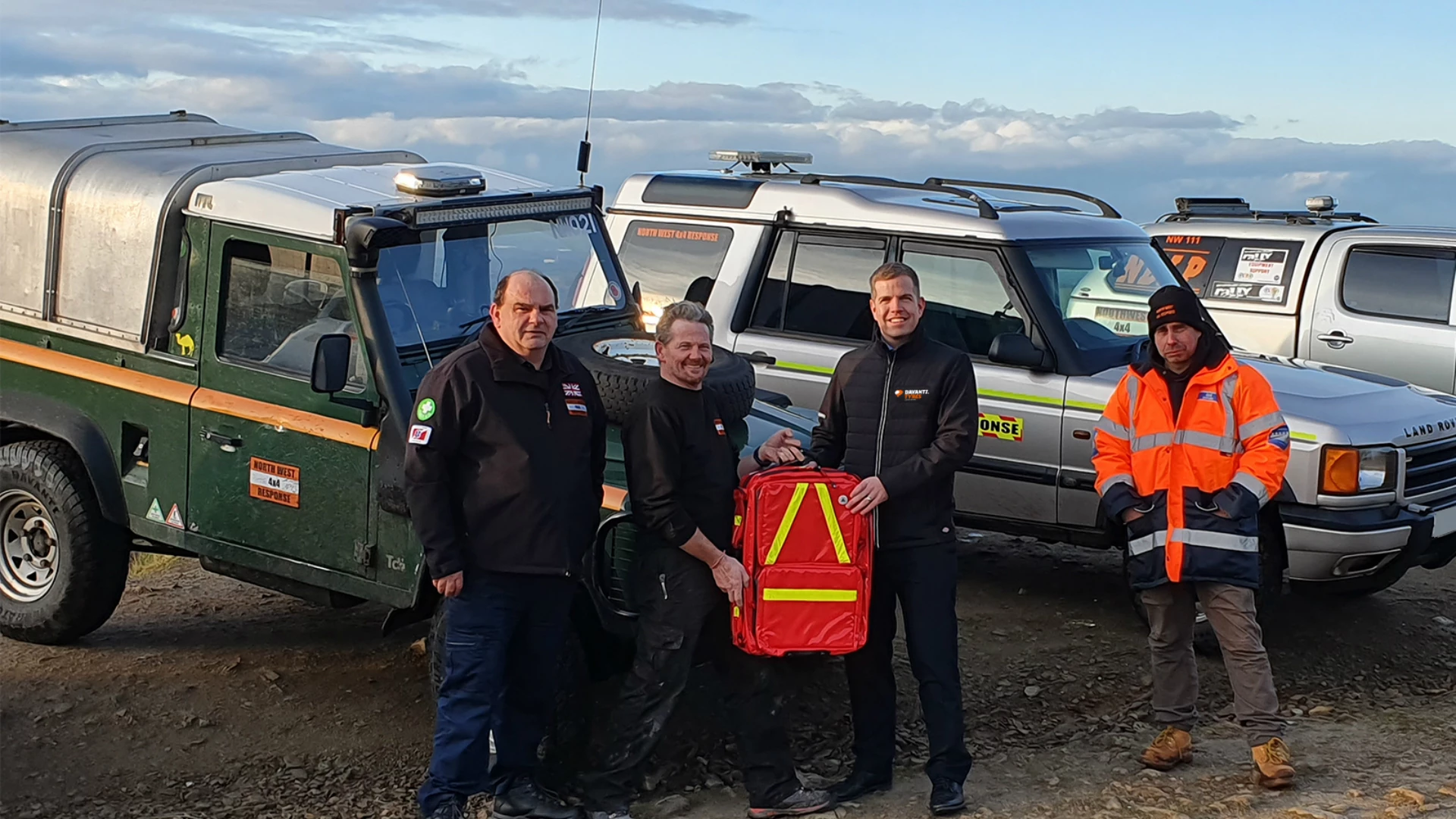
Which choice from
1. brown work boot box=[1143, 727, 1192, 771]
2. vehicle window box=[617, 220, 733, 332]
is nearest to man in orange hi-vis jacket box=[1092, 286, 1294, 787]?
brown work boot box=[1143, 727, 1192, 771]

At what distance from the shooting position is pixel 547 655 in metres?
4.95

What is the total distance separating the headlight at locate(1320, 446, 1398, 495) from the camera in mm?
6469

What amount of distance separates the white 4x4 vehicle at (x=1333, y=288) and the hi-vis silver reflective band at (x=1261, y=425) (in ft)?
17.4

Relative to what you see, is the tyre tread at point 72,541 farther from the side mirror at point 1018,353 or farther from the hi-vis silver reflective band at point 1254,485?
the hi-vis silver reflective band at point 1254,485

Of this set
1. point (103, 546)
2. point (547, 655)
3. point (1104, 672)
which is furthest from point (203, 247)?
point (1104, 672)

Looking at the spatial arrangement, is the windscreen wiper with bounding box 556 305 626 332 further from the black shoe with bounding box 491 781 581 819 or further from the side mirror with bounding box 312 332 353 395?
the black shoe with bounding box 491 781 581 819

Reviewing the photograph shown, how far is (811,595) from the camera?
493cm

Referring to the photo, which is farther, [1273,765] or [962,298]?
[962,298]

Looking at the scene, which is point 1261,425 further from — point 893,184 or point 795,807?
point 893,184

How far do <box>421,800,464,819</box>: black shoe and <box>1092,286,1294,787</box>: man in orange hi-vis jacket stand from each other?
99.8 inches

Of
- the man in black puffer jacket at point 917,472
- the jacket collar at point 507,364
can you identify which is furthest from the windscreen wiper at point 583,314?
the man in black puffer jacket at point 917,472

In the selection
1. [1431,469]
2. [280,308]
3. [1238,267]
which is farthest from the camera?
[1238,267]

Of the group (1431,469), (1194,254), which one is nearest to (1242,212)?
(1194,254)

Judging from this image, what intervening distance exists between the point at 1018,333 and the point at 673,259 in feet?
7.03
